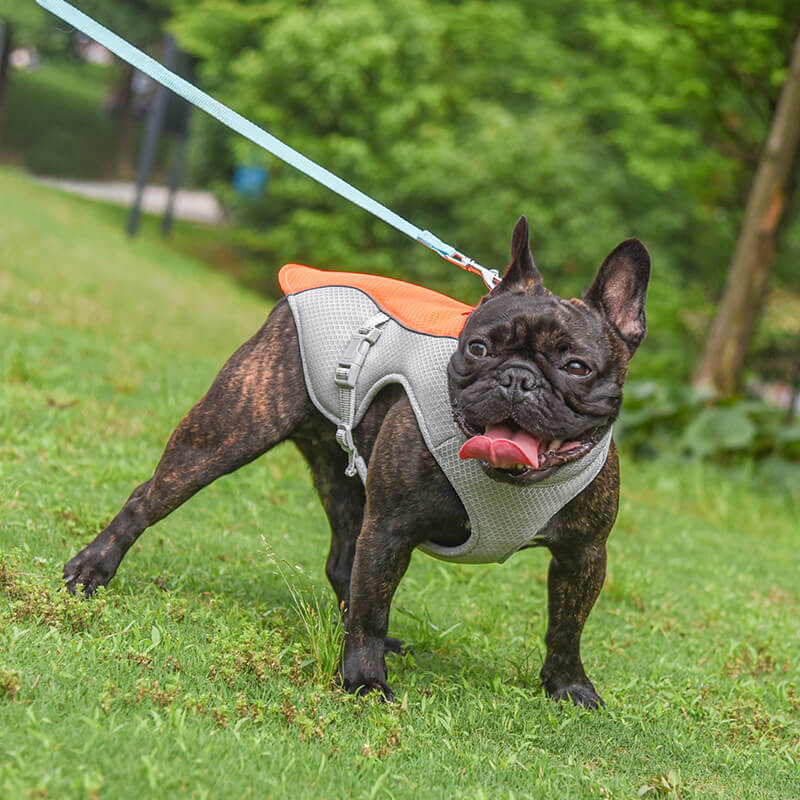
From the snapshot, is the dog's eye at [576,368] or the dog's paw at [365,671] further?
the dog's paw at [365,671]

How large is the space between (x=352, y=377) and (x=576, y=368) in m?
0.96

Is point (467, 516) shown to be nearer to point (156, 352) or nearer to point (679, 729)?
point (679, 729)

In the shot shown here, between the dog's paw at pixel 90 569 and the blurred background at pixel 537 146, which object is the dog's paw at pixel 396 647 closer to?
the dog's paw at pixel 90 569

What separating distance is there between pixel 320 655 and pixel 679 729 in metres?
1.44

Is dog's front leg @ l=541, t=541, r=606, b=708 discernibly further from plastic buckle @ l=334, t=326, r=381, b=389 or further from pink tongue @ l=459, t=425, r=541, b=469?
plastic buckle @ l=334, t=326, r=381, b=389

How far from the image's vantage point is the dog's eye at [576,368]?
3439 mm

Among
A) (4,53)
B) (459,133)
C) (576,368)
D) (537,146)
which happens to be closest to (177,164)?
(459,133)

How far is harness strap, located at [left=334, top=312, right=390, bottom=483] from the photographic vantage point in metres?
4.07

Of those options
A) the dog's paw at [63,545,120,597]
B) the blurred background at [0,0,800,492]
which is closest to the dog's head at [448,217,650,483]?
the dog's paw at [63,545,120,597]

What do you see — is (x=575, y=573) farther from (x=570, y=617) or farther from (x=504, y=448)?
(x=504, y=448)

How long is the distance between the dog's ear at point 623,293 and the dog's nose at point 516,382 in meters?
0.46

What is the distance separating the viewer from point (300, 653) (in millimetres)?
3941

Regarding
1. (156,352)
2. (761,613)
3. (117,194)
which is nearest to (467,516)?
(761,613)

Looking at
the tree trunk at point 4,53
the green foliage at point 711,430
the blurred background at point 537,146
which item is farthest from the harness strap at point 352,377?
the tree trunk at point 4,53
